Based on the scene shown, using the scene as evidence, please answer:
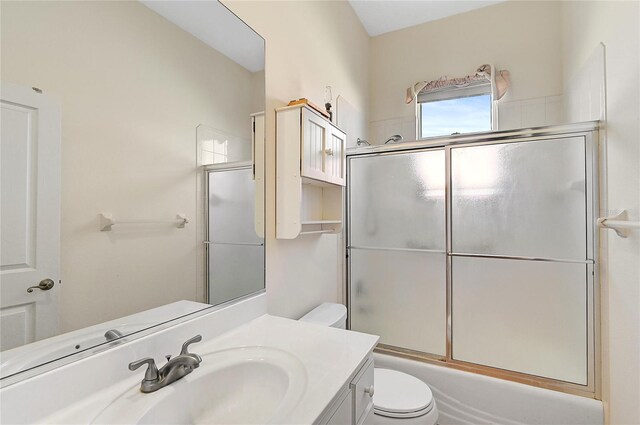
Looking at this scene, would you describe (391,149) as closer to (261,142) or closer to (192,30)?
(261,142)

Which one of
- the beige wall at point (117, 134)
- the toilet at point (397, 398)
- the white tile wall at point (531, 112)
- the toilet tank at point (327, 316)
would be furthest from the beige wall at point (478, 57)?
the beige wall at point (117, 134)

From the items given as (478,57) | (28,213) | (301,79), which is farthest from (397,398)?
(478,57)

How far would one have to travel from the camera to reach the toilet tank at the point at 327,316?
1.56 meters

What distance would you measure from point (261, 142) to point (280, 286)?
0.68m

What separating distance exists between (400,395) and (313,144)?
4.19 ft

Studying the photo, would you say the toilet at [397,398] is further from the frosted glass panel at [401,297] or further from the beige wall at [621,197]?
the beige wall at [621,197]

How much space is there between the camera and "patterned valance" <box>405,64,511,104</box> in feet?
7.59

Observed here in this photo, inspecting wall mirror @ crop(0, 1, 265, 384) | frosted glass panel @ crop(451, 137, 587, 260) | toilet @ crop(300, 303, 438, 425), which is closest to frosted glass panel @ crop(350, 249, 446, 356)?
frosted glass panel @ crop(451, 137, 587, 260)

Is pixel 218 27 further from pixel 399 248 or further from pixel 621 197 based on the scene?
pixel 621 197

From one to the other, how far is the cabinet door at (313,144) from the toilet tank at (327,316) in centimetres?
74

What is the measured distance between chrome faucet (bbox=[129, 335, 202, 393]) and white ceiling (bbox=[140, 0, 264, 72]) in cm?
97

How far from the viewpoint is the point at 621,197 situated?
132cm

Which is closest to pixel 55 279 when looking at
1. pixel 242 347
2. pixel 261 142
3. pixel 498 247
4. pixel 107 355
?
pixel 107 355

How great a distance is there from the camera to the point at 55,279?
678 millimetres
